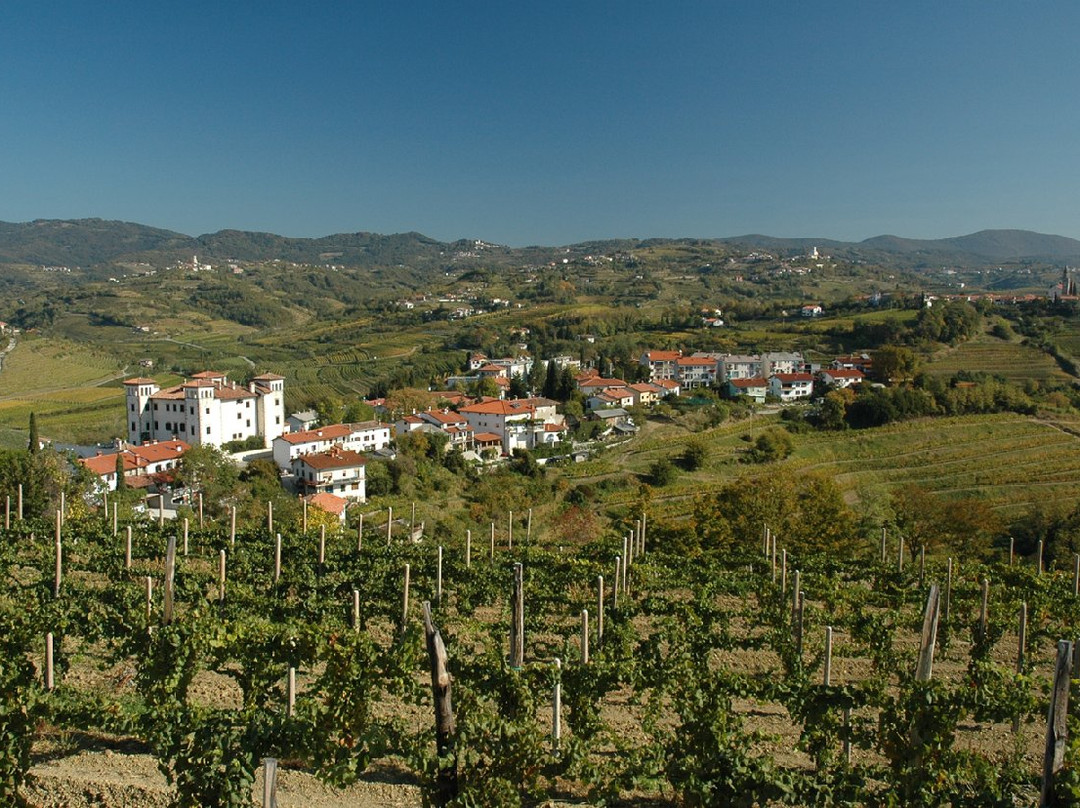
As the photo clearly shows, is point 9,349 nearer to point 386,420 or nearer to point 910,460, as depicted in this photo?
point 386,420

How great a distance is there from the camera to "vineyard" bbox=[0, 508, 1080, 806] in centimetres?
Answer: 613

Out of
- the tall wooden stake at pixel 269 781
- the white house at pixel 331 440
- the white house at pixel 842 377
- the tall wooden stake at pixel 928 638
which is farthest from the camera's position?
the white house at pixel 842 377

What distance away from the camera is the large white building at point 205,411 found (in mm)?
41625

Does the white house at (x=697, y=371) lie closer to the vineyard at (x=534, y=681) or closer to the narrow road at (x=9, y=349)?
the vineyard at (x=534, y=681)

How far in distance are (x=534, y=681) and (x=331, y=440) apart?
34444 millimetres

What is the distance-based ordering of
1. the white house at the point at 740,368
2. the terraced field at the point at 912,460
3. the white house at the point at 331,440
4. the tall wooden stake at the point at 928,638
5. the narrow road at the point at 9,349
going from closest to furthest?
the tall wooden stake at the point at 928,638 < the terraced field at the point at 912,460 < the white house at the point at 331,440 < the white house at the point at 740,368 < the narrow road at the point at 9,349

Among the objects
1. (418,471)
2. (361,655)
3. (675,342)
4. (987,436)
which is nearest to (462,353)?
(675,342)

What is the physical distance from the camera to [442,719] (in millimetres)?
5441

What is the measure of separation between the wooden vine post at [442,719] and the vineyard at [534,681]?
1.2 inches

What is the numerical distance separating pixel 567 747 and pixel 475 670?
1150 mm

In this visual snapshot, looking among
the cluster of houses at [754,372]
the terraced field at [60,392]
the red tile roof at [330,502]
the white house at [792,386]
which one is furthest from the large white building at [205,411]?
the white house at [792,386]

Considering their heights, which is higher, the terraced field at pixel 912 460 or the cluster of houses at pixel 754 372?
the cluster of houses at pixel 754 372

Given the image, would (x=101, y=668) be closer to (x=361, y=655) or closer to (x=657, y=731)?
(x=361, y=655)

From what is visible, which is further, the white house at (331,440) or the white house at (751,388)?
the white house at (751,388)
